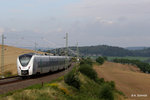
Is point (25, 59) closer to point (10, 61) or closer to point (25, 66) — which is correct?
point (25, 66)

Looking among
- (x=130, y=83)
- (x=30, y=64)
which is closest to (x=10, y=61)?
(x=130, y=83)

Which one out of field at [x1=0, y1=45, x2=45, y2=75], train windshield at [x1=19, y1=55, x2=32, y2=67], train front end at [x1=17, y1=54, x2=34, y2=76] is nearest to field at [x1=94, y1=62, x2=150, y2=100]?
train front end at [x1=17, y1=54, x2=34, y2=76]

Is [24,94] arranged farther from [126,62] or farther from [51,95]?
[126,62]

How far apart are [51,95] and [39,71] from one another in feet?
45.8

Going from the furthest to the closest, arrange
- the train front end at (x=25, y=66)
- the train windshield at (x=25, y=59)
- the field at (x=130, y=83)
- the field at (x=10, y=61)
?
the field at (x=10, y=61)
the field at (x=130, y=83)
the train windshield at (x=25, y=59)
the train front end at (x=25, y=66)

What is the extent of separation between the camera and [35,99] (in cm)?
1530

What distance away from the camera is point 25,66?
27.7 meters

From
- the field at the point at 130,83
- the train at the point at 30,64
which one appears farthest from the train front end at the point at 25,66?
the field at the point at 130,83

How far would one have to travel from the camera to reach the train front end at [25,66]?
90.5 ft

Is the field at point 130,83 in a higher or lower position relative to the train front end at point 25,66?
lower

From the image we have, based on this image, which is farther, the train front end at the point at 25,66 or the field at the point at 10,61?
the field at the point at 10,61

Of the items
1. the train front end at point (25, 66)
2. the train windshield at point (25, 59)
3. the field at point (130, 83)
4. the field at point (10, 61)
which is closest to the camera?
the train front end at point (25, 66)

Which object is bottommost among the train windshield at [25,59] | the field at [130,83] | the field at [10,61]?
the field at [130,83]

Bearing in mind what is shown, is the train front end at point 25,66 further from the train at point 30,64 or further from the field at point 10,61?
the field at point 10,61
